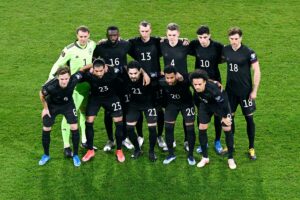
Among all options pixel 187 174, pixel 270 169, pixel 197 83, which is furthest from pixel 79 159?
pixel 270 169

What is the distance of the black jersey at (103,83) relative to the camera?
31.2 ft

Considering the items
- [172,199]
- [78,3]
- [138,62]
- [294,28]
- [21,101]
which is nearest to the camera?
[172,199]

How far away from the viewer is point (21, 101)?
38.8 feet

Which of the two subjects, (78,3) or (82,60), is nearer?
(82,60)

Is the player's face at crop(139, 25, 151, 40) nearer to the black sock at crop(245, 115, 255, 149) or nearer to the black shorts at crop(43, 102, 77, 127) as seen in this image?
the black shorts at crop(43, 102, 77, 127)

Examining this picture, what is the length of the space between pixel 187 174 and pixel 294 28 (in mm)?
6792

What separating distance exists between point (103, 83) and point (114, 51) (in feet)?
1.94

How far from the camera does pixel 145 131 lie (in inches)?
433

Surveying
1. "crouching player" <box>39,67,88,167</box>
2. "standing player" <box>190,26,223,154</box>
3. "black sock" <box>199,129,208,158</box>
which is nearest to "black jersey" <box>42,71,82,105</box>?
"crouching player" <box>39,67,88,167</box>

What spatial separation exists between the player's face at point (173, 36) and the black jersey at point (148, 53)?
0.30 m

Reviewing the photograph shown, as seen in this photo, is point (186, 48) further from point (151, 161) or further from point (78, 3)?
point (78, 3)

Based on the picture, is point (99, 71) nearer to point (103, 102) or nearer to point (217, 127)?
point (103, 102)

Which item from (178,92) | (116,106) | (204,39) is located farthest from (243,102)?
(116,106)

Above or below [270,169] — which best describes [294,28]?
above
